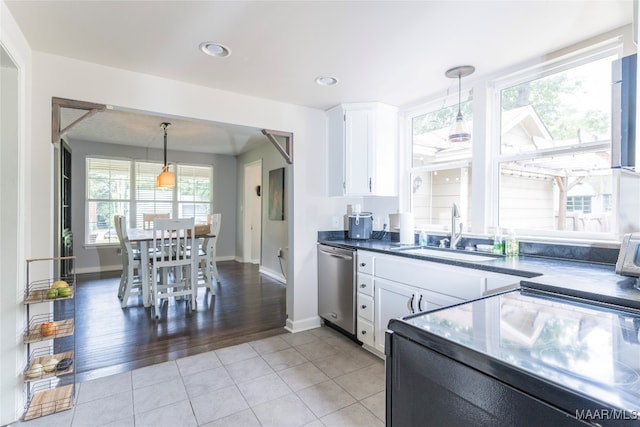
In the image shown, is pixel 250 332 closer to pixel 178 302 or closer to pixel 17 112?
pixel 178 302

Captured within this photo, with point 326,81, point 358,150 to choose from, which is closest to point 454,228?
point 358,150

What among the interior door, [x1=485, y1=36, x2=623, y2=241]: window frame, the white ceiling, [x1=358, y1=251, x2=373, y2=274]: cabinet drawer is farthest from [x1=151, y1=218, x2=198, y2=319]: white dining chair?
[x1=485, y1=36, x2=623, y2=241]: window frame

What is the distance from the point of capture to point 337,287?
307 cm

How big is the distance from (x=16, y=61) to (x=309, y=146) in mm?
2236

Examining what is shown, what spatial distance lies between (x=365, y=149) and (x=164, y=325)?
2.77 meters

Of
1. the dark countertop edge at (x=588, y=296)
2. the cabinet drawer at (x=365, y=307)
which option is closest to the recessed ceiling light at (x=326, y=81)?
the cabinet drawer at (x=365, y=307)

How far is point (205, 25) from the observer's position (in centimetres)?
186

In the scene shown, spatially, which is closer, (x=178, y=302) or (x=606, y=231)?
(x=606, y=231)

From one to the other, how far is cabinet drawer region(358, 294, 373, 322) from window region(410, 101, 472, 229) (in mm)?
953

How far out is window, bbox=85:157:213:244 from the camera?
5.82 m

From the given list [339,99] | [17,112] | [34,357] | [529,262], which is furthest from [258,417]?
[339,99]

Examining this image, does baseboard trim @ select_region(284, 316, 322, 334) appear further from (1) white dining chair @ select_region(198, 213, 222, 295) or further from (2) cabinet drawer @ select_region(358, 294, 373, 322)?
(1) white dining chair @ select_region(198, 213, 222, 295)

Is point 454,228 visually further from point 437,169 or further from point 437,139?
point 437,139

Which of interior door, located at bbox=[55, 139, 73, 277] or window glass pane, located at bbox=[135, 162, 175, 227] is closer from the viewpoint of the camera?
interior door, located at bbox=[55, 139, 73, 277]
